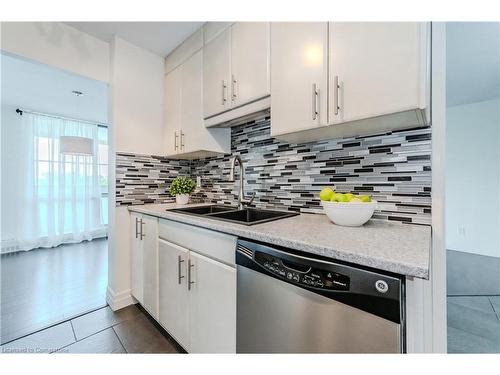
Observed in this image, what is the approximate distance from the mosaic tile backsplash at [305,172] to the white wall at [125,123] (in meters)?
0.14

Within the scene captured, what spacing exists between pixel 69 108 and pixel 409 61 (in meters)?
4.51

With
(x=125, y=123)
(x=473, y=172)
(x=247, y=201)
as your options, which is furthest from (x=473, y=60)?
(x=125, y=123)

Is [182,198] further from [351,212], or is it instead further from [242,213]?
[351,212]

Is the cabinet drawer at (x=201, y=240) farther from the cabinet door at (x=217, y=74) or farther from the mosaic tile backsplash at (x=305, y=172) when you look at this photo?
the cabinet door at (x=217, y=74)

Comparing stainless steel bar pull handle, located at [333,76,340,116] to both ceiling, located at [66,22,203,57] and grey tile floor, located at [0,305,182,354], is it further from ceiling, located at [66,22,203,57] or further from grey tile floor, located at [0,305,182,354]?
grey tile floor, located at [0,305,182,354]

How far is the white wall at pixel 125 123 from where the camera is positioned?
1.92 meters

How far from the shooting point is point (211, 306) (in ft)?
3.73

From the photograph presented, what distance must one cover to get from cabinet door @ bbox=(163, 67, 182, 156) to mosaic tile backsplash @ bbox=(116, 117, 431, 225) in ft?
0.84

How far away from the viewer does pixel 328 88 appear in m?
1.06

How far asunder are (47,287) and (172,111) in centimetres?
221

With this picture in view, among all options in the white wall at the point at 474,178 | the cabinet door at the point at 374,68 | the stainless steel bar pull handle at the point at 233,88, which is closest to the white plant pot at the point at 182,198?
the stainless steel bar pull handle at the point at 233,88

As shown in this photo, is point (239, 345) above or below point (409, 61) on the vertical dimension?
below
